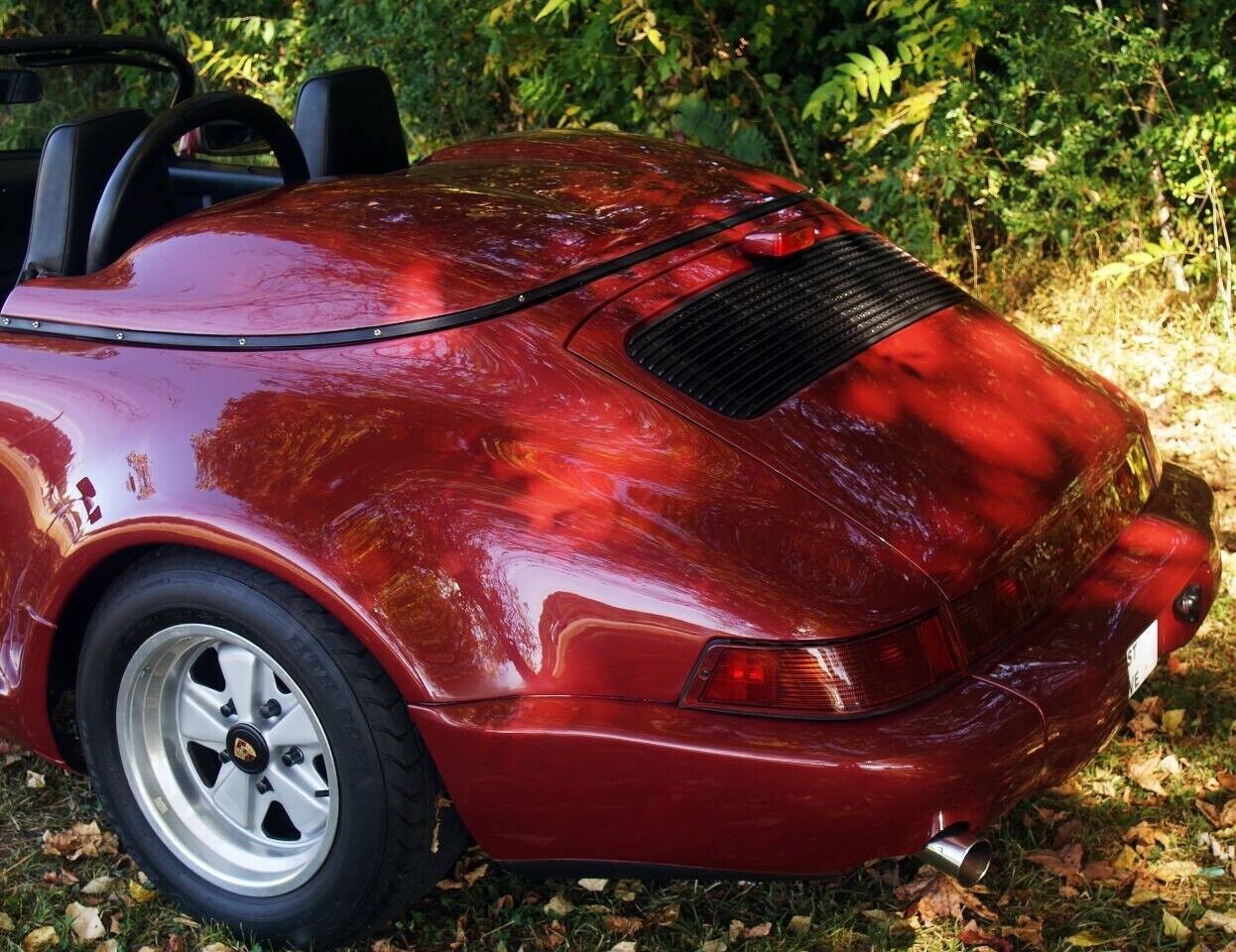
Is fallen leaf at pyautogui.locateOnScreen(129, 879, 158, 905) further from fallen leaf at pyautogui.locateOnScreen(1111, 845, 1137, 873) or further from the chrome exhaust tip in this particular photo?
fallen leaf at pyautogui.locateOnScreen(1111, 845, 1137, 873)

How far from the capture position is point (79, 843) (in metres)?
3.12

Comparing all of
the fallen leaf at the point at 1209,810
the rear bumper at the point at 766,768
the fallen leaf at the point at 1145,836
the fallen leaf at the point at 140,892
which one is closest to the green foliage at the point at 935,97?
the fallen leaf at the point at 1209,810

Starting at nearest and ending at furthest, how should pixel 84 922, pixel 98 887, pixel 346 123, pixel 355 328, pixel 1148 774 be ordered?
pixel 355 328 < pixel 84 922 < pixel 98 887 < pixel 1148 774 < pixel 346 123

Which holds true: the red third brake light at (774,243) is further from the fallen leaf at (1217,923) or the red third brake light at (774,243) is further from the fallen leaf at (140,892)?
the fallen leaf at (140,892)

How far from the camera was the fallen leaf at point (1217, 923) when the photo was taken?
2.61 metres

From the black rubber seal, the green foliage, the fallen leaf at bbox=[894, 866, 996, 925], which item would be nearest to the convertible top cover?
the black rubber seal

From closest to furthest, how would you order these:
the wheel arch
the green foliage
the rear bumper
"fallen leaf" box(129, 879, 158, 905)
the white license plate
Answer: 1. the rear bumper
2. the wheel arch
3. the white license plate
4. "fallen leaf" box(129, 879, 158, 905)
5. the green foliage

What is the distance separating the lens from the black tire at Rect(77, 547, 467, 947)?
7.66 ft

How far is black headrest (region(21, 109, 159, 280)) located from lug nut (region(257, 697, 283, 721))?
1.12 meters

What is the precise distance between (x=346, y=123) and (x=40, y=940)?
2065mm

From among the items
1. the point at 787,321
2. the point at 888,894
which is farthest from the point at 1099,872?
the point at 787,321

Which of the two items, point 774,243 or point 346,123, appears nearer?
point 774,243

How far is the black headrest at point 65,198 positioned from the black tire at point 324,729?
2.81ft

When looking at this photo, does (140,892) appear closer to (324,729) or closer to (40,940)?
(40,940)
